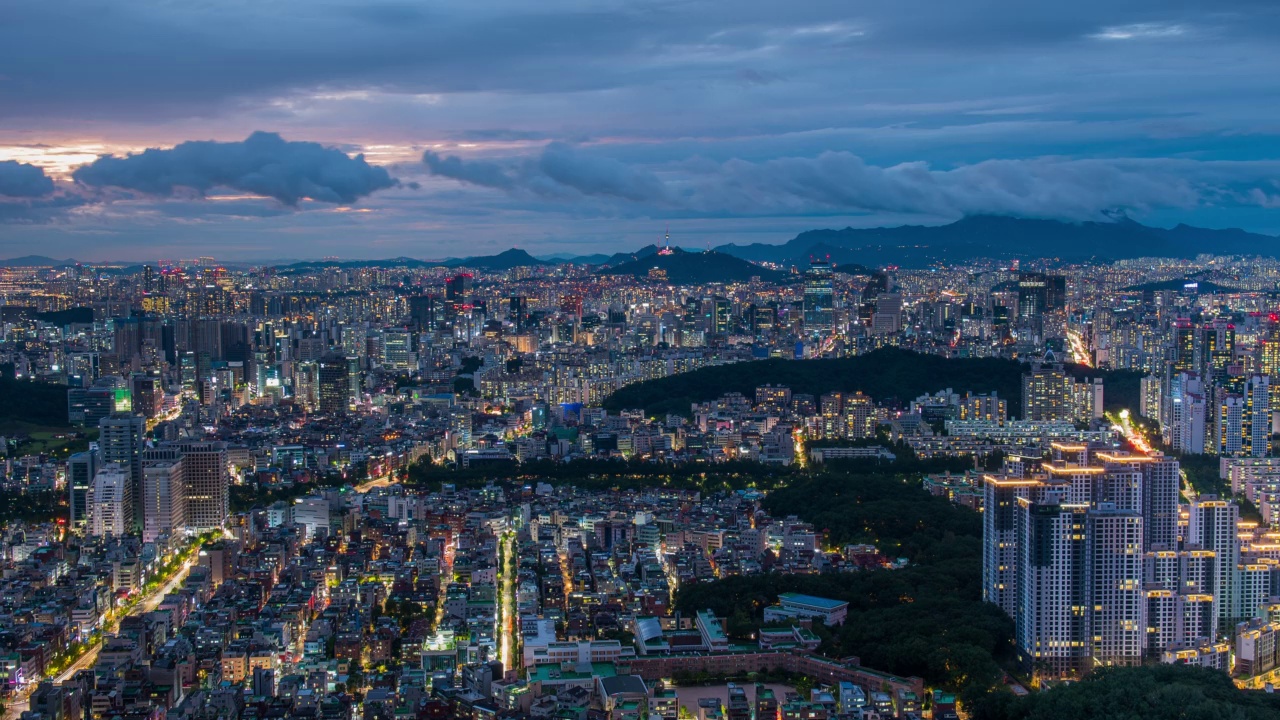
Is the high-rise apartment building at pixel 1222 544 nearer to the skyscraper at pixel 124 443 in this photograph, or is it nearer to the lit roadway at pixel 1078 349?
the skyscraper at pixel 124 443

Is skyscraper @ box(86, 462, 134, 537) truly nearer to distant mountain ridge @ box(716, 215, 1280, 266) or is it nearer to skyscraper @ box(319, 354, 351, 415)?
skyscraper @ box(319, 354, 351, 415)

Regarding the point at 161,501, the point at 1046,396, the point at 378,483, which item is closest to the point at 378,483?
the point at 378,483

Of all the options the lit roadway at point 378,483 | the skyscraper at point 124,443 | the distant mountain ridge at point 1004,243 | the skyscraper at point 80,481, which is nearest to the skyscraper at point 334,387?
the lit roadway at point 378,483

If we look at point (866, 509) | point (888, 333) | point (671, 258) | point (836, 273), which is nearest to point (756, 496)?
point (866, 509)

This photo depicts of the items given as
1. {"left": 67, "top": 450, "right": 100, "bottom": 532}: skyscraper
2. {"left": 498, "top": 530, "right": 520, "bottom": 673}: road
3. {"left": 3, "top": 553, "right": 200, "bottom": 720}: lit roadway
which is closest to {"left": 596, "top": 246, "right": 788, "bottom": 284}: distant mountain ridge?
{"left": 67, "top": 450, "right": 100, "bottom": 532}: skyscraper

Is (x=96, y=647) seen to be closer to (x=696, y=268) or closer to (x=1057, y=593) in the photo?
(x=1057, y=593)
